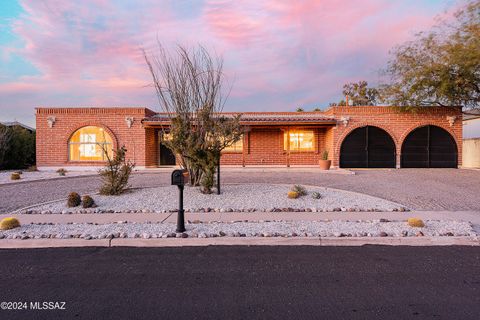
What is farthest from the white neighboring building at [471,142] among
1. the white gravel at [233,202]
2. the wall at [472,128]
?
the white gravel at [233,202]

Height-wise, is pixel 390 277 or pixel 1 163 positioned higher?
pixel 1 163

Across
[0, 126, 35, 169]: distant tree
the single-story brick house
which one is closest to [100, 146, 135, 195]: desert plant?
the single-story brick house

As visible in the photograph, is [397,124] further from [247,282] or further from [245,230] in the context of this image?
[247,282]

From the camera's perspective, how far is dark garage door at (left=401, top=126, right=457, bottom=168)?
65.3ft

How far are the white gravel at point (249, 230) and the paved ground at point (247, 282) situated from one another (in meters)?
0.55

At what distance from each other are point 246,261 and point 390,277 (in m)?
1.98

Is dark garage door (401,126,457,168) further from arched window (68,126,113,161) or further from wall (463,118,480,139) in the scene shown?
arched window (68,126,113,161)

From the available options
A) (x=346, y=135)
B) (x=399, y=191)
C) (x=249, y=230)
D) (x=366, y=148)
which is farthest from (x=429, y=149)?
(x=249, y=230)

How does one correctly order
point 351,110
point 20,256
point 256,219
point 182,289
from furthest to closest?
point 351,110, point 256,219, point 20,256, point 182,289

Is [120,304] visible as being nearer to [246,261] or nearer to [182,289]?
[182,289]

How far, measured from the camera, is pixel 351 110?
19.9 metres

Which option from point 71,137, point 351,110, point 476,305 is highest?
point 351,110

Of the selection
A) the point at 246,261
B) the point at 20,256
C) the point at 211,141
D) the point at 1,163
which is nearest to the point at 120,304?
the point at 246,261

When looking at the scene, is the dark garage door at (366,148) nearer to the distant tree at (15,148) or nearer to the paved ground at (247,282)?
the paved ground at (247,282)
